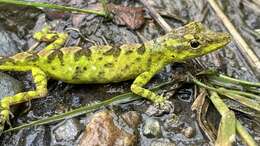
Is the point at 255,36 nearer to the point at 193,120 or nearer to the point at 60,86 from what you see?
the point at 193,120

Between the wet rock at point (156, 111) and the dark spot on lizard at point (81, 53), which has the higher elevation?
the dark spot on lizard at point (81, 53)

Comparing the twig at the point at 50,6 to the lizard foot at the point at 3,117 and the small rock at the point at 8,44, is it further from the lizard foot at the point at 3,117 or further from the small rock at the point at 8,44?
the lizard foot at the point at 3,117

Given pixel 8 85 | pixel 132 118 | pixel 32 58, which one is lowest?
pixel 132 118

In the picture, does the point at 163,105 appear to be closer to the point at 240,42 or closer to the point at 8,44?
the point at 240,42

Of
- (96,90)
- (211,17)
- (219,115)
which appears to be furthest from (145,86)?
(211,17)

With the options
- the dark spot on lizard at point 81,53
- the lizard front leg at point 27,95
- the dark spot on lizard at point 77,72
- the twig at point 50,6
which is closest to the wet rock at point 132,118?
the dark spot on lizard at point 77,72

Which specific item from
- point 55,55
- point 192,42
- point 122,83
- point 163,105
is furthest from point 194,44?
point 55,55
